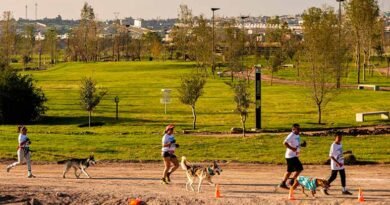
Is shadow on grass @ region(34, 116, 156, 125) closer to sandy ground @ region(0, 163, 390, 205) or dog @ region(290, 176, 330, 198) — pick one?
sandy ground @ region(0, 163, 390, 205)

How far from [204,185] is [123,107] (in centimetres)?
3880

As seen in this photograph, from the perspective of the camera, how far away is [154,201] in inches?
822

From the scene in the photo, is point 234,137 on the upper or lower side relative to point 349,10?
lower

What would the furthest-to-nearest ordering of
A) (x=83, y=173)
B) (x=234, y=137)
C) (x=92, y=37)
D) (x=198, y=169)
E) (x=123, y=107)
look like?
(x=92, y=37) < (x=123, y=107) < (x=234, y=137) < (x=83, y=173) < (x=198, y=169)

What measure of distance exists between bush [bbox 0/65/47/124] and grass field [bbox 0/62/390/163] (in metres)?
1.50

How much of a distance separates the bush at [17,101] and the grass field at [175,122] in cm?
150

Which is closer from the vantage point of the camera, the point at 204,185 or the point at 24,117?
the point at 204,185

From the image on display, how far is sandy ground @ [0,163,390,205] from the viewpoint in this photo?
21.1 metres

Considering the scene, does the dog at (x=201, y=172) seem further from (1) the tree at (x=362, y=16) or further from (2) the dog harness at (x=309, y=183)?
(1) the tree at (x=362, y=16)

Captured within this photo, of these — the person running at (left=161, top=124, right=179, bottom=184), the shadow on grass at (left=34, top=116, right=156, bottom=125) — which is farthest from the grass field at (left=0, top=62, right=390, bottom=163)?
the person running at (left=161, top=124, right=179, bottom=184)

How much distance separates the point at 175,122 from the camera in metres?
49.5

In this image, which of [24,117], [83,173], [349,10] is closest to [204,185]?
[83,173]

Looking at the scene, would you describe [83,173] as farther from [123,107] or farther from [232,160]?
[123,107]

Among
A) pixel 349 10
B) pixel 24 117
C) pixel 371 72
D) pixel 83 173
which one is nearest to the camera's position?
pixel 83 173
